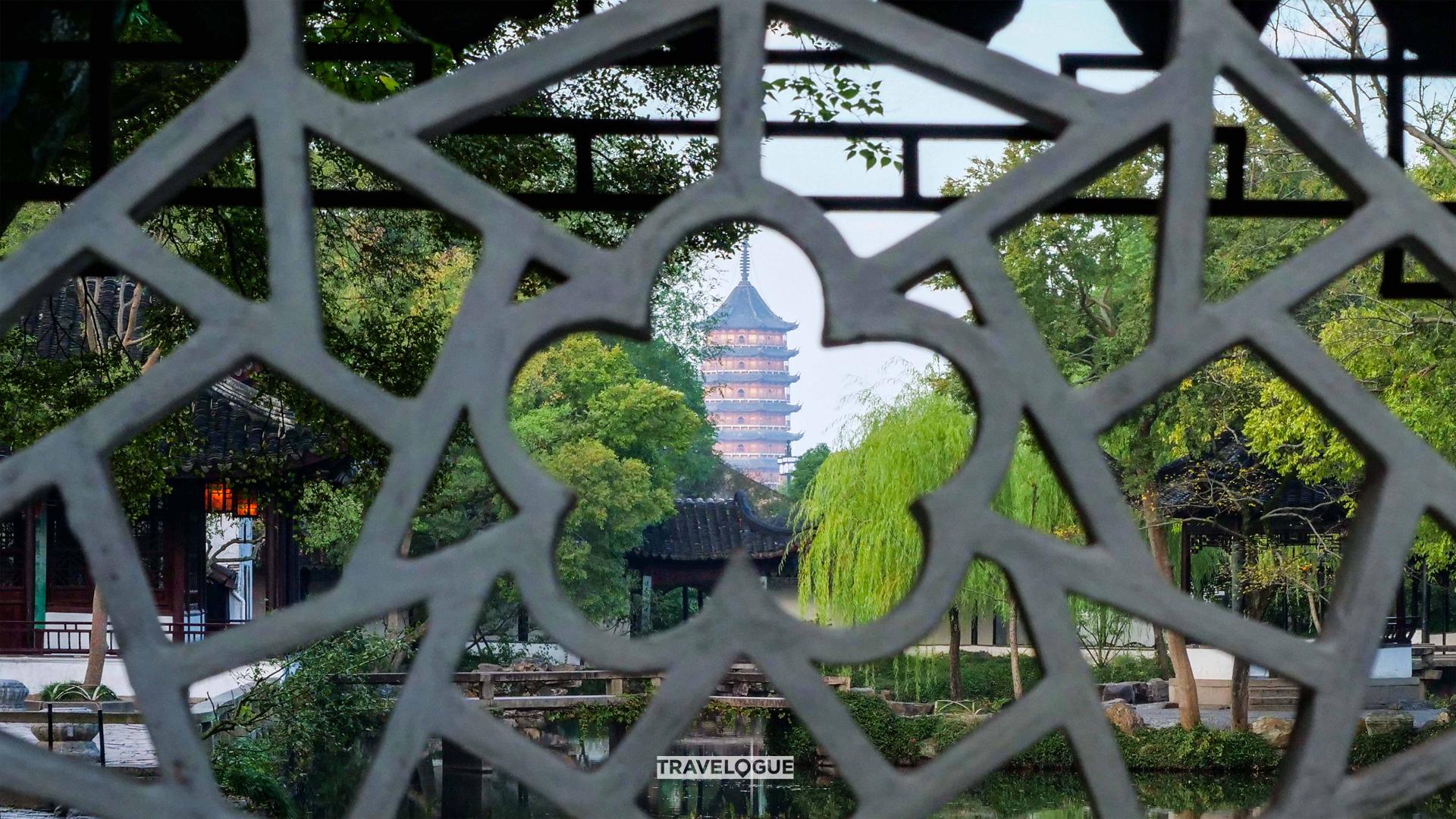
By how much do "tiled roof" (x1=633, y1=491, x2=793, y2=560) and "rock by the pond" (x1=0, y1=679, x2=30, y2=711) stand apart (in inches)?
418

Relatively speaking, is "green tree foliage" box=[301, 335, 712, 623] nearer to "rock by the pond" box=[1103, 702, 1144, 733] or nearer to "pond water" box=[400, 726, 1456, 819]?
"pond water" box=[400, 726, 1456, 819]

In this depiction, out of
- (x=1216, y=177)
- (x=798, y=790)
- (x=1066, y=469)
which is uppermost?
(x=1216, y=177)

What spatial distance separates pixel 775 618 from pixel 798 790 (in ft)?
43.6

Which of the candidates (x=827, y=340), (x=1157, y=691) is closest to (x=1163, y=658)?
(x=1157, y=691)

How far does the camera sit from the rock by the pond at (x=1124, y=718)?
49.2ft

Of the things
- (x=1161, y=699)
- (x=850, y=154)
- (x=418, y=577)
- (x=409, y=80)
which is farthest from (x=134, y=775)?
(x=1161, y=699)

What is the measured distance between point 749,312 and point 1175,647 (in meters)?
54.3

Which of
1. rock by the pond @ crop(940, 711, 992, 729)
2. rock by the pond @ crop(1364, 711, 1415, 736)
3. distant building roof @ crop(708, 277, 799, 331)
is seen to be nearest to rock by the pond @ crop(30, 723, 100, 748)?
rock by the pond @ crop(940, 711, 992, 729)

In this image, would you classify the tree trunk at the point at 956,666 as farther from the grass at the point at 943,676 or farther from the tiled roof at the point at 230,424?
the tiled roof at the point at 230,424

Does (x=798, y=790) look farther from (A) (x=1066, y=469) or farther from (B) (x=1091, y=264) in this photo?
(A) (x=1066, y=469)

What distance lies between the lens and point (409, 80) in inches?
264

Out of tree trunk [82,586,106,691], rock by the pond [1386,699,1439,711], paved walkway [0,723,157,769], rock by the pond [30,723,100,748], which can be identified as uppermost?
tree trunk [82,586,106,691]

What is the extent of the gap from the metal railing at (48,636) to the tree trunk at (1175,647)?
8.44m

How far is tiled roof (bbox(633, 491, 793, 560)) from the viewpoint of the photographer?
22109 mm
